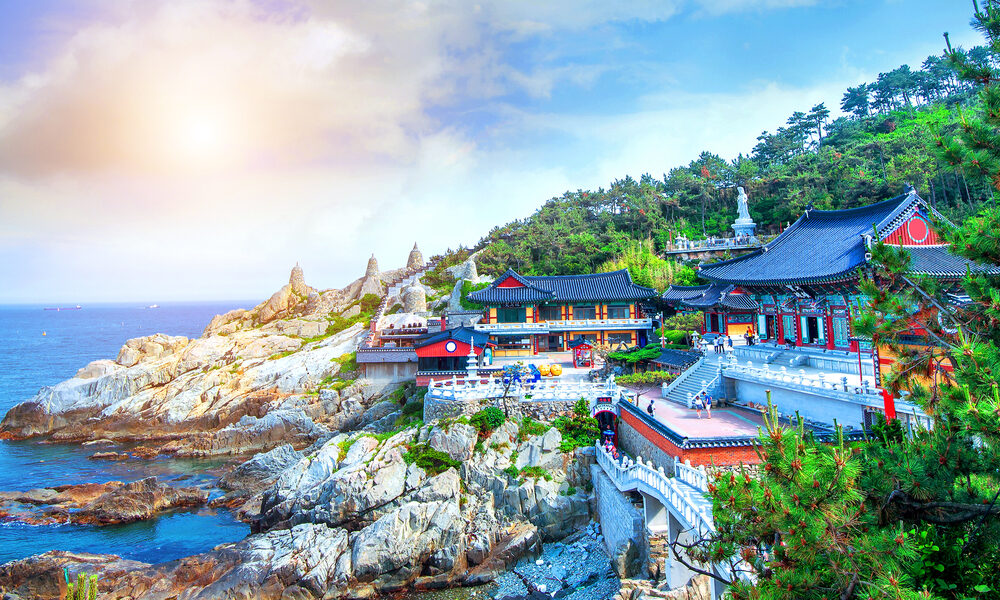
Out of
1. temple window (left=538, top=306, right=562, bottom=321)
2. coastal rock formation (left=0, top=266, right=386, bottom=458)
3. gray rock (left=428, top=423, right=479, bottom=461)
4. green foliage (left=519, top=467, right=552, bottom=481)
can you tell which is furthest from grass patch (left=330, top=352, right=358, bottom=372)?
green foliage (left=519, top=467, right=552, bottom=481)

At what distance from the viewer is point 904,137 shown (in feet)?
183

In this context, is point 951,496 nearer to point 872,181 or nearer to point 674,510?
point 674,510

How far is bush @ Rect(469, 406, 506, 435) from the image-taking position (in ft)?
91.1

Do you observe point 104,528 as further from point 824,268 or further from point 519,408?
point 824,268

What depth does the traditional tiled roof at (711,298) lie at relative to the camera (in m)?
35.5

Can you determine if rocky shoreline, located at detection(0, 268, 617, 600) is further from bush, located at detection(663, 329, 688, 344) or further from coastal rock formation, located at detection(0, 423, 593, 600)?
bush, located at detection(663, 329, 688, 344)

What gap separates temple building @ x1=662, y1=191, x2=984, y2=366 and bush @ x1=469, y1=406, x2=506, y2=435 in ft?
49.5

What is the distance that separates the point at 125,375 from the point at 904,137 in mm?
83348

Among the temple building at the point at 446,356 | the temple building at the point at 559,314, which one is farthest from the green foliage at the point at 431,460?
the temple building at the point at 559,314

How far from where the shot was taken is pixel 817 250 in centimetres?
2767

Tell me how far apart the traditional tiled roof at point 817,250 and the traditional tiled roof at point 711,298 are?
2.81 metres

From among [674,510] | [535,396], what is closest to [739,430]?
[674,510]

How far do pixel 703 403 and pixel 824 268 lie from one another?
877 cm

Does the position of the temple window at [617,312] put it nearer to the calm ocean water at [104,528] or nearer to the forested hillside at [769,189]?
the forested hillside at [769,189]
